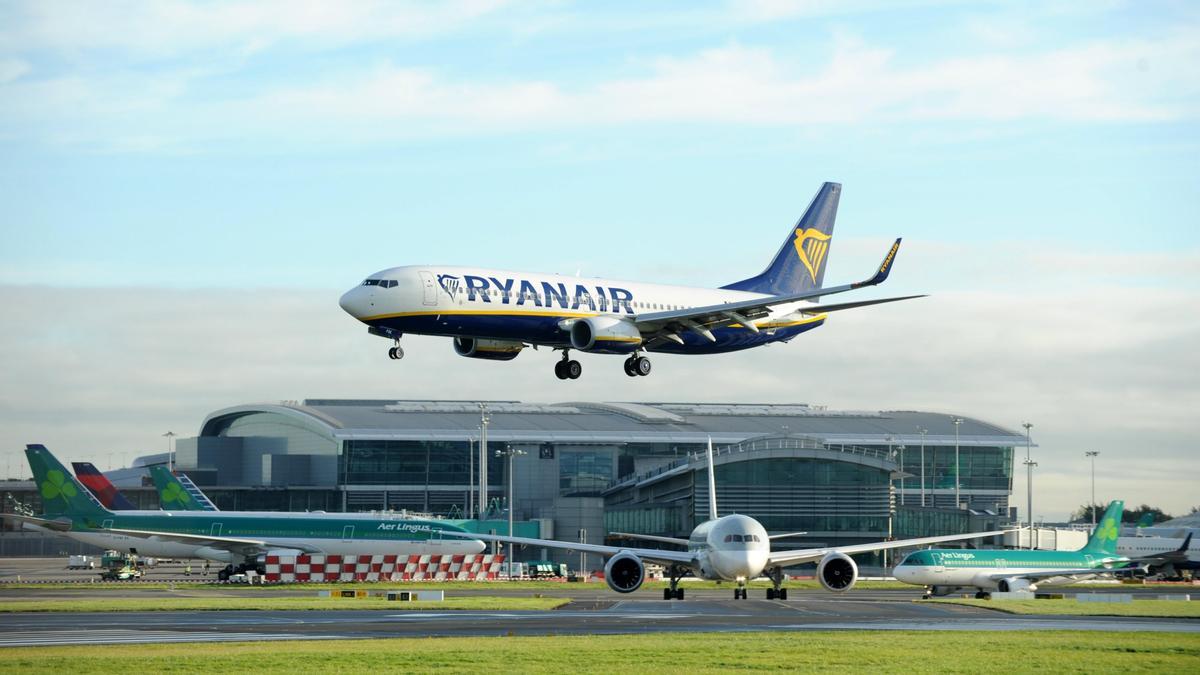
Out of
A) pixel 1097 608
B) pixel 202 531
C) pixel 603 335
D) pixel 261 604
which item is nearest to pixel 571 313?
pixel 603 335

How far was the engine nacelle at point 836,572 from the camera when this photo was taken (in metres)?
69.9

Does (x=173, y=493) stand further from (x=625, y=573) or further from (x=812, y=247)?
(x=812, y=247)

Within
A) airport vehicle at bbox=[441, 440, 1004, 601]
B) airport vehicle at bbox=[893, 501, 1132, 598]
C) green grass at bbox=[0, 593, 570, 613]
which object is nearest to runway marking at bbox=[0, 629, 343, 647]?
green grass at bbox=[0, 593, 570, 613]

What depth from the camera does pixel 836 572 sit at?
231 ft

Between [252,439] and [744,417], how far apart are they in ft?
191

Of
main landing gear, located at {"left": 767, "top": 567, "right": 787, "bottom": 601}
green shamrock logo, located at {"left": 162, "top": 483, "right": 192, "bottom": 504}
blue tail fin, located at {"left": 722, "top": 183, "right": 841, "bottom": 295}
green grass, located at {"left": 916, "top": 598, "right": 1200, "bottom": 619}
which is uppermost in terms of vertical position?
blue tail fin, located at {"left": 722, "top": 183, "right": 841, "bottom": 295}

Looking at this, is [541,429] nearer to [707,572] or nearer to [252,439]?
[252,439]

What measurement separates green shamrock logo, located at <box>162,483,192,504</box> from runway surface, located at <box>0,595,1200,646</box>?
5520cm

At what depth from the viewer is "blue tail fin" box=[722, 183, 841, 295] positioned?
7531cm

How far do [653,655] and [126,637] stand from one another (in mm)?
16466

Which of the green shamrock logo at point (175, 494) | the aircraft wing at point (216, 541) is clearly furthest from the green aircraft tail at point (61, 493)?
the green shamrock logo at point (175, 494)

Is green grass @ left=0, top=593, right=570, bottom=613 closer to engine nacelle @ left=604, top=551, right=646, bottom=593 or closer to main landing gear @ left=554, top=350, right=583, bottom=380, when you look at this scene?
engine nacelle @ left=604, top=551, right=646, bottom=593

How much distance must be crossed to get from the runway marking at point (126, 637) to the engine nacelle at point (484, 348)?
52.5ft

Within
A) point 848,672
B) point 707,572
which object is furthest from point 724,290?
point 848,672
